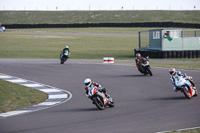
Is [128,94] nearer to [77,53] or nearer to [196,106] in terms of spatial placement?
[196,106]

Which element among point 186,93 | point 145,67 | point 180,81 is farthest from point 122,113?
point 145,67

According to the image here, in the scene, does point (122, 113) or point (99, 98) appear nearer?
point (122, 113)

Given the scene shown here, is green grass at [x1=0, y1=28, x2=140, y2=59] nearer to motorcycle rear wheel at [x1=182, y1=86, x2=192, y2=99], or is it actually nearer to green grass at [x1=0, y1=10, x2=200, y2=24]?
motorcycle rear wheel at [x1=182, y1=86, x2=192, y2=99]

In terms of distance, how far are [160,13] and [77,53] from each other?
2179 inches

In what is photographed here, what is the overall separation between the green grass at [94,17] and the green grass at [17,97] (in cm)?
6966

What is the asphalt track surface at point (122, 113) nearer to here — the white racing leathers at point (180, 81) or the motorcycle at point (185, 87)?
the motorcycle at point (185, 87)

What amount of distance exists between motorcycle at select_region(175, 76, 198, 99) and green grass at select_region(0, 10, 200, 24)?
7070 centimetres

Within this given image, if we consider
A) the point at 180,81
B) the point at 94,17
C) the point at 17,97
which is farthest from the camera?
the point at 94,17

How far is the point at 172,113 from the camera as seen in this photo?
441 inches

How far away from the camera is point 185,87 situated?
45.4ft

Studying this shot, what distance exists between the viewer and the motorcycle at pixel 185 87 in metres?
13.9

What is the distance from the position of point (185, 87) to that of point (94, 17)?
80546mm

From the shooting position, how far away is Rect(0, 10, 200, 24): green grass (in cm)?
8769

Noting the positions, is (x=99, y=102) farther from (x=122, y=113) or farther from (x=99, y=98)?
(x=122, y=113)
